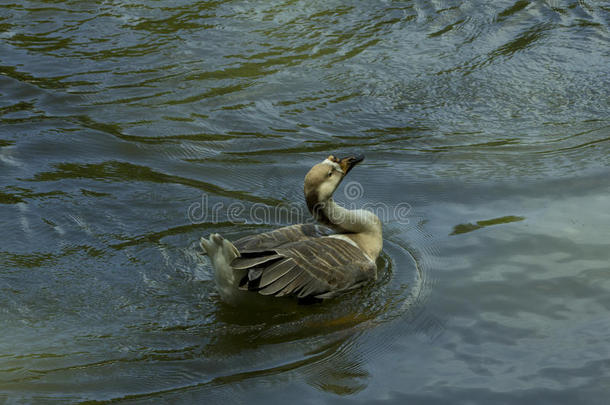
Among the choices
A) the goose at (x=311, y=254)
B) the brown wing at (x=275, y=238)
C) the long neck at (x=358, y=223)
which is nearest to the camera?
the goose at (x=311, y=254)

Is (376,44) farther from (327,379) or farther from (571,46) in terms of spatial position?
(327,379)

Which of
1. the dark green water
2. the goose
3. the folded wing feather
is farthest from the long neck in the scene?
the dark green water

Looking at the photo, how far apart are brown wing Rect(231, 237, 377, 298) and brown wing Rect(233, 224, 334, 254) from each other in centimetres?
8

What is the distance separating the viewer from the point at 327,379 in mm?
4973

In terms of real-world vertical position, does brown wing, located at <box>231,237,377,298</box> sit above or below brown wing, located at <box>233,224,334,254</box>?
below

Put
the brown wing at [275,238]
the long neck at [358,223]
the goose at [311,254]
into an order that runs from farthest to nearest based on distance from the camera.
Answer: the long neck at [358,223] → the brown wing at [275,238] → the goose at [311,254]

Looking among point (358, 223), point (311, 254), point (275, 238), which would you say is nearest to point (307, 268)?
point (311, 254)

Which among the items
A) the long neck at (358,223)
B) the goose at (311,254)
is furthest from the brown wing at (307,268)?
the long neck at (358,223)

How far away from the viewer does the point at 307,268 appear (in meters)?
5.89

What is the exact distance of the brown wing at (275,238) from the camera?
592 centimetres

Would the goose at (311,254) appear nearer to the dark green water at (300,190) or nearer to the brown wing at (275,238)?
the brown wing at (275,238)

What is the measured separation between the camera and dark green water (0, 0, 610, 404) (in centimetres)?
509

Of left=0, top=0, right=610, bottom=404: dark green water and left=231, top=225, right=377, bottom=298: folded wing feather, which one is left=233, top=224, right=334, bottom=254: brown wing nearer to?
left=231, top=225, right=377, bottom=298: folded wing feather

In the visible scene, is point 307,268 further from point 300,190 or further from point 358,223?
point 300,190
